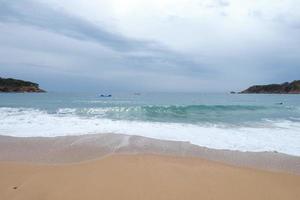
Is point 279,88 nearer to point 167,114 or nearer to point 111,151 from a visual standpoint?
point 167,114

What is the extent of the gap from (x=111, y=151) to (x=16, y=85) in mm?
81964

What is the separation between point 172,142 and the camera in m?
6.75

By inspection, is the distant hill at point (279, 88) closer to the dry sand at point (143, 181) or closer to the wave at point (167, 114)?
the wave at point (167, 114)

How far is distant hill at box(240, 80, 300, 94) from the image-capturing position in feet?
317

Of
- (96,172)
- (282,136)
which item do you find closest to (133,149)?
(96,172)

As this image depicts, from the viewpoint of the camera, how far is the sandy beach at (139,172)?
342 centimetres

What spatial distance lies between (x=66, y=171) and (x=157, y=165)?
1.44 metres

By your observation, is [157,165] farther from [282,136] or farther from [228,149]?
[282,136]

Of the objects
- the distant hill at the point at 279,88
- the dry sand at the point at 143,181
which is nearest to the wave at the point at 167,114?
the dry sand at the point at 143,181

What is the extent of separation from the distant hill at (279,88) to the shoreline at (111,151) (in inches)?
4006

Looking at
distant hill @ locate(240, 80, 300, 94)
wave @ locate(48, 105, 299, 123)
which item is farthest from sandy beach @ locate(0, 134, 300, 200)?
distant hill @ locate(240, 80, 300, 94)

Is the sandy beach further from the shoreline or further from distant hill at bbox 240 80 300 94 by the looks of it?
distant hill at bbox 240 80 300 94

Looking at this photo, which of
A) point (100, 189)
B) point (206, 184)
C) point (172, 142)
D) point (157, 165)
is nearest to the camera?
point (100, 189)

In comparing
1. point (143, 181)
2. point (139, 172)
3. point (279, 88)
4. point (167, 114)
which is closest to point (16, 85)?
point (167, 114)
